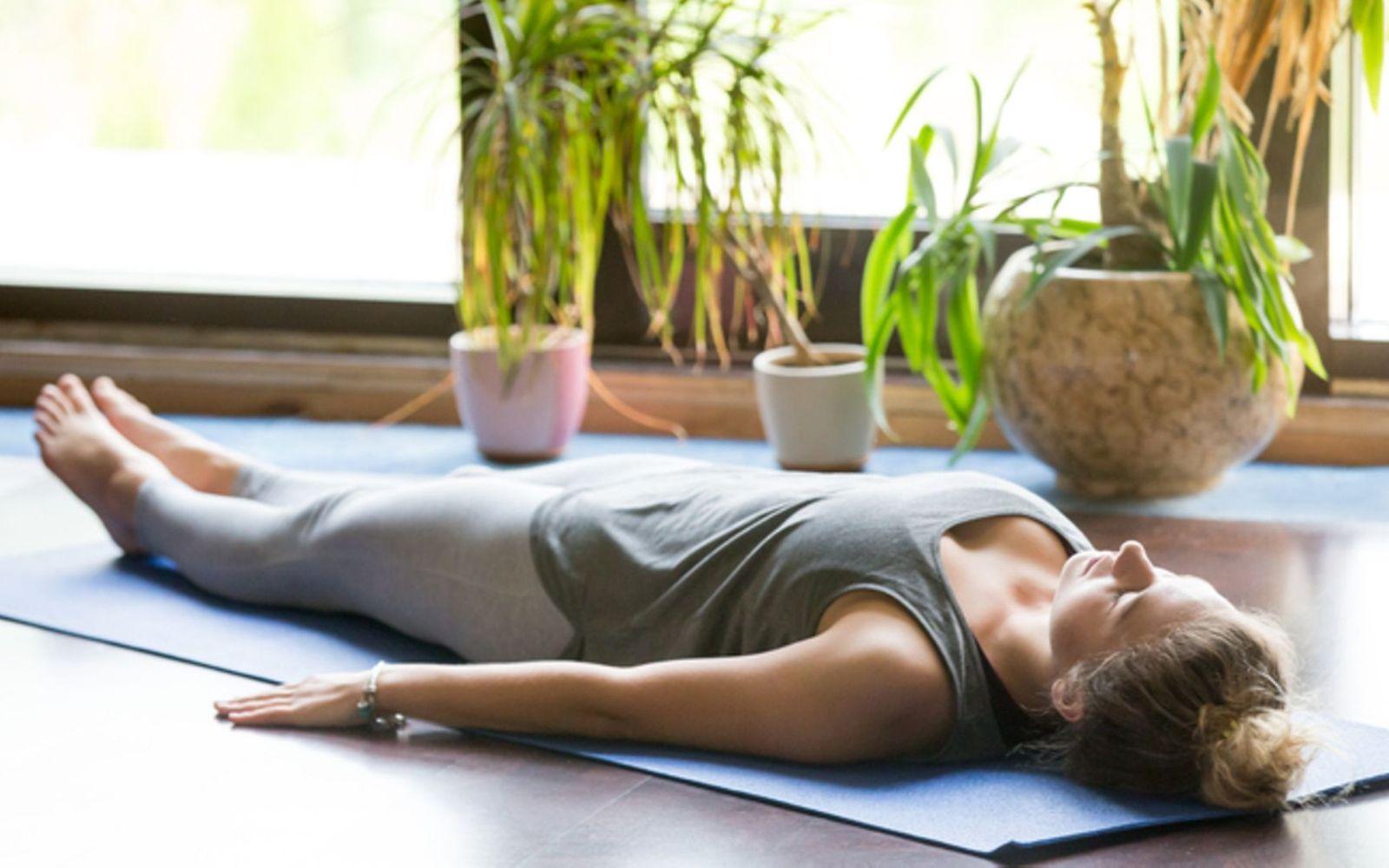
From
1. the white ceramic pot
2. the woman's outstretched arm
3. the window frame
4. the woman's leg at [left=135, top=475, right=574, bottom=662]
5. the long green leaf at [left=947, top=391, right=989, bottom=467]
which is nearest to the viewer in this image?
the woman's outstretched arm

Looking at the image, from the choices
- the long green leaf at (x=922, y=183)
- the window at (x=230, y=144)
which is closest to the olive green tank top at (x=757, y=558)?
the long green leaf at (x=922, y=183)

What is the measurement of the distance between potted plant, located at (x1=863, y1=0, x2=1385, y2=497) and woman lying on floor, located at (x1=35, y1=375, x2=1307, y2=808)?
810 millimetres

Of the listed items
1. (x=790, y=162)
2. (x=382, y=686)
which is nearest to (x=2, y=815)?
(x=382, y=686)

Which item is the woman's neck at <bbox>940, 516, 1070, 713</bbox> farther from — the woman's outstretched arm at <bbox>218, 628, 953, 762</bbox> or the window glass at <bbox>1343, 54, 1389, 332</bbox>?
the window glass at <bbox>1343, 54, 1389, 332</bbox>

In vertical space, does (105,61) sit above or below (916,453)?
above

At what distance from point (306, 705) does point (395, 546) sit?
12.4 inches

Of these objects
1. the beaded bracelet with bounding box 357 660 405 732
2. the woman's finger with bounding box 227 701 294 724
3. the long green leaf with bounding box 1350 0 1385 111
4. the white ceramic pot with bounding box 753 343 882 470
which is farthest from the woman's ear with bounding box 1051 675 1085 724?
the white ceramic pot with bounding box 753 343 882 470

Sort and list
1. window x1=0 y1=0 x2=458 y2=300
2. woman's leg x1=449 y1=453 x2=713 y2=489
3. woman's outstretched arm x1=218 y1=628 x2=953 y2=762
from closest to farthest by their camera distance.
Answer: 1. woman's outstretched arm x1=218 y1=628 x2=953 y2=762
2. woman's leg x1=449 y1=453 x2=713 y2=489
3. window x1=0 y1=0 x2=458 y2=300

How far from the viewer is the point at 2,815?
74.9 inches

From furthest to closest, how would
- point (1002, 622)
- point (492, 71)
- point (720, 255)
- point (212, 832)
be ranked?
point (492, 71) < point (720, 255) < point (1002, 622) < point (212, 832)

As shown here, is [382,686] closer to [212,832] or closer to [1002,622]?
[212,832]

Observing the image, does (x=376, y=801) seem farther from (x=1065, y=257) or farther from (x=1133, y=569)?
(x=1065, y=257)

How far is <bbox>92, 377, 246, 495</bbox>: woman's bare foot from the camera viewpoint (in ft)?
9.46

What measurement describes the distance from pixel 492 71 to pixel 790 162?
2.59ft
